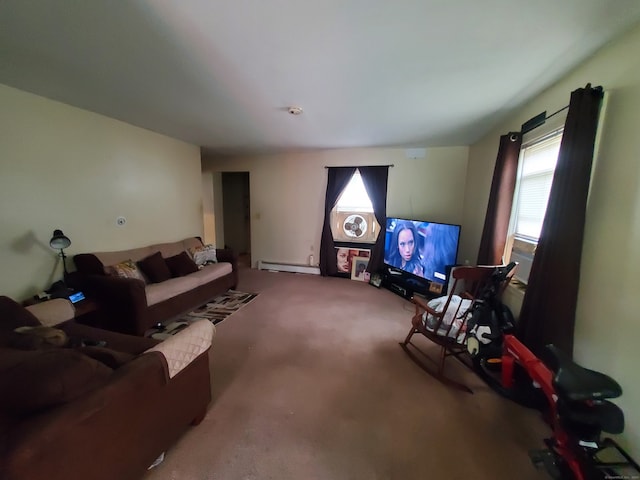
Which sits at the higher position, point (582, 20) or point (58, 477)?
point (582, 20)

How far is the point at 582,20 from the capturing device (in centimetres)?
123

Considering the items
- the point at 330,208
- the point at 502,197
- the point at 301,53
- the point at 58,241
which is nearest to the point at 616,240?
the point at 502,197

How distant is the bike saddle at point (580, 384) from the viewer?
1.00m

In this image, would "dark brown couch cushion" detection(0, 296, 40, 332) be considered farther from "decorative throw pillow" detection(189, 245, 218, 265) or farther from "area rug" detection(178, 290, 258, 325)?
"decorative throw pillow" detection(189, 245, 218, 265)

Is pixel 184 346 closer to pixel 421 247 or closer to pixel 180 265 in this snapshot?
pixel 180 265

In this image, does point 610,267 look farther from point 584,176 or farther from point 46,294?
point 46,294

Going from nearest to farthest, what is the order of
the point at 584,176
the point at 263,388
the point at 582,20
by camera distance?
the point at 582,20 < the point at 584,176 < the point at 263,388

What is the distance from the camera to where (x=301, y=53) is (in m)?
1.51

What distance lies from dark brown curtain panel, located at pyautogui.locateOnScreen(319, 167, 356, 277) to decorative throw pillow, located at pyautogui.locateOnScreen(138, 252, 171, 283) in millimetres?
2546

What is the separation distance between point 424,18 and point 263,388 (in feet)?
8.20

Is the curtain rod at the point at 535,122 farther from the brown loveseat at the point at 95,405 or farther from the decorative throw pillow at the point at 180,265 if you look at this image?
the decorative throw pillow at the point at 180,265

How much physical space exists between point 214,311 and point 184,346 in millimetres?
1877

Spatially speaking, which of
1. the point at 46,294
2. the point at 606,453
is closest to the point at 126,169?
the point at 46,294

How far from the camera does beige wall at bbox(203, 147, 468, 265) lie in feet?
13.5
